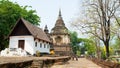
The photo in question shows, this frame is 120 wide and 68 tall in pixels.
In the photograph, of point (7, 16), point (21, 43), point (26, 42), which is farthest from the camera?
point (7, 16)

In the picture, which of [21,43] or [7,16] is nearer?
[21,43]

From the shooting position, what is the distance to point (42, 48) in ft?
126

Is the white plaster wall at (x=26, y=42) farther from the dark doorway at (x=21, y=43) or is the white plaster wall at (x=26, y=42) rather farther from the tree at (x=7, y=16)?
the tree at (x=7, y=16)

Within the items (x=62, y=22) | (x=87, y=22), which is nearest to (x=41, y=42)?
(x=87, y=22)

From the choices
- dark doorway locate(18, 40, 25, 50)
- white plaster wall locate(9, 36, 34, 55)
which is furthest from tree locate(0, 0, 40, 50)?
dark doorway locate(18, 40, 25, 50)

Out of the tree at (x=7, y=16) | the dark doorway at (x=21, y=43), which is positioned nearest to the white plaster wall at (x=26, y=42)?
the dark doorway at (x=21, y=43)

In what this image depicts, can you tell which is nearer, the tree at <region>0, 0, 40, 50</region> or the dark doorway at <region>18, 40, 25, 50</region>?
the dark doorway at <region>18, 40, 25, 50</region>

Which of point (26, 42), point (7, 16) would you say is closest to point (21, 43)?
point (26, 42)

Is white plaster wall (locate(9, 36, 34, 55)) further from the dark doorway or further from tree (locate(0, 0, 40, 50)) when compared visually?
tree (locate(0, 0, 40, 50))

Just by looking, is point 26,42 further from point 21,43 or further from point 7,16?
point 7,16

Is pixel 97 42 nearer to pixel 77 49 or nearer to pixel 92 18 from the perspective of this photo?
pixel 92 18

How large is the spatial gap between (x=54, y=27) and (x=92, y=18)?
3833 centimetres

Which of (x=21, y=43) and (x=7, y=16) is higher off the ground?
(x=7, y=16)

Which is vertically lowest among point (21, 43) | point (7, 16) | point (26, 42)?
point (21, 43)
